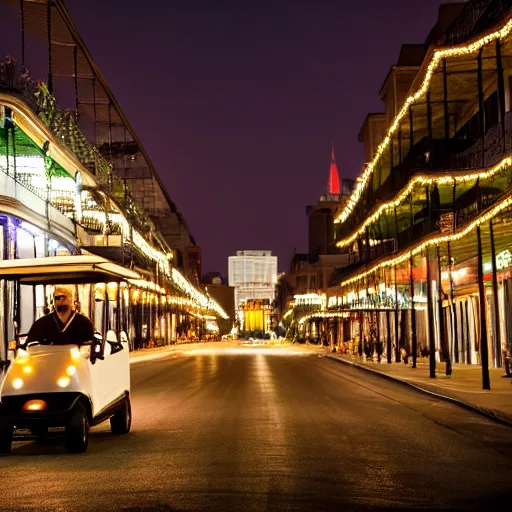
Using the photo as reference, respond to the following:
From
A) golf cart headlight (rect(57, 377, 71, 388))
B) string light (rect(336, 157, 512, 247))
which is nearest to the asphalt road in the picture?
golf cart headlight (rect(57, 377, 71, 388))

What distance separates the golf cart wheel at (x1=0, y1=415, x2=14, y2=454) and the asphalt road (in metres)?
0.28

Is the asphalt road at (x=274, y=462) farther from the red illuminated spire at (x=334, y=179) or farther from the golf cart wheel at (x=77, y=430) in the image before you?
the red illuminated spire at (x=334, y=179)

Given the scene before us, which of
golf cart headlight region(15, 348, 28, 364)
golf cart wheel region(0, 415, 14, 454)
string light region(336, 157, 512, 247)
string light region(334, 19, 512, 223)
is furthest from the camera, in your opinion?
string light region(336, 157, 512, 247)

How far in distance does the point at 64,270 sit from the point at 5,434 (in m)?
2.68

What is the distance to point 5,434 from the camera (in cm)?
1051

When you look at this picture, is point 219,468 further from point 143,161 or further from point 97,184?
point 143,161

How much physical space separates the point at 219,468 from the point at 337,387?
13.8 meters

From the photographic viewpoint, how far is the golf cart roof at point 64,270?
38.8 feet

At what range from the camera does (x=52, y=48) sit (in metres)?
29.3

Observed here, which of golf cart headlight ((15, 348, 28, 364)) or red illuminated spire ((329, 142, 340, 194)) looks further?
red illuminated spire ((329, 142, 340, 194))

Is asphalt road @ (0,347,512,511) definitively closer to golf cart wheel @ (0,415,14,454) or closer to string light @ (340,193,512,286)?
golf cart wheel @ (0,415,14,454)

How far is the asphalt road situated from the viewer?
24.6ft

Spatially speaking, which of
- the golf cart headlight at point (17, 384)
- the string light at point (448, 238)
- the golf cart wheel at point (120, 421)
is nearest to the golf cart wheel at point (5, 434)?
the golf cart headlight at point (17, 384)

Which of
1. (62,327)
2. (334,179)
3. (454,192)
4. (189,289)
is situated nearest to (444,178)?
(454,192)
